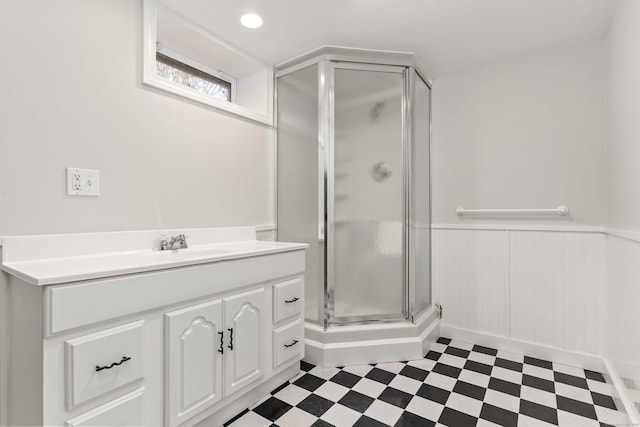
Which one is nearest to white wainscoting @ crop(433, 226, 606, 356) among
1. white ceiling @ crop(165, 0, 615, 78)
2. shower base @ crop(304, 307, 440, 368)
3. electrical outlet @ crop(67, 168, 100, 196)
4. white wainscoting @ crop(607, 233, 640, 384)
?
white wainscoting @ crop(607, 233, 640, 384)

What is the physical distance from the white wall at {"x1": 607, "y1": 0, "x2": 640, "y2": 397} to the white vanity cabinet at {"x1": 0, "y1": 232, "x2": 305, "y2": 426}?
1.63 meters

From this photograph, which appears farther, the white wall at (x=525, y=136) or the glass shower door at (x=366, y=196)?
the glass shower door at (x=366, y=196)

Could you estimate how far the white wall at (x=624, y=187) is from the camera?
1.32m

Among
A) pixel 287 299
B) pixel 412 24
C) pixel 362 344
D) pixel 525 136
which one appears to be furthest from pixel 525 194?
pixel 287 299

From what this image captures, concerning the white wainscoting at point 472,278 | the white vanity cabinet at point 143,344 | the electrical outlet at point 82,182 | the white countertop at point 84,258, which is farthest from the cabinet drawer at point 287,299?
the white wainscoting at point 472,278

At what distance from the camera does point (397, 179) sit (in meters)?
2.11

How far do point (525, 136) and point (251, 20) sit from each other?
1905 mm

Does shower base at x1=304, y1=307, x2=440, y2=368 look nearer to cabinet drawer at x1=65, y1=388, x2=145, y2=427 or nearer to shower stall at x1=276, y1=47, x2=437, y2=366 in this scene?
shower stall at x1=276, y1=47, x2=437, y2=366

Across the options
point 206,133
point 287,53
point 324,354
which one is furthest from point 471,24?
point 324,354

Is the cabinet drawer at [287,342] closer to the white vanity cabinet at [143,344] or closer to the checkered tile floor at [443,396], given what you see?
the white vanity cabinet at [143,344]

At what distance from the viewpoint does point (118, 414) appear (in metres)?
1.05

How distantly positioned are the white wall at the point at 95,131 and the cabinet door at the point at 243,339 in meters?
0.59

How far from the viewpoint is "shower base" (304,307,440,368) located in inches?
77.4

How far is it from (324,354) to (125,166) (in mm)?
1517
